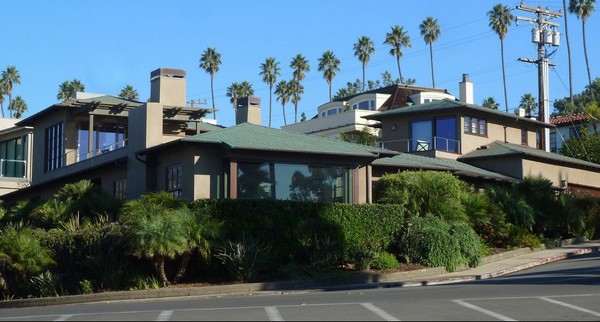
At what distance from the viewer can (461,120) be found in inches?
1864

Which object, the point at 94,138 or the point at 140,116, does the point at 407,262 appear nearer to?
the point at 140,116

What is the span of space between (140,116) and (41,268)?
964 cm

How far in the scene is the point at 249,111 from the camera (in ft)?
129

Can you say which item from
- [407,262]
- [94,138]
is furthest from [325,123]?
[407,262]

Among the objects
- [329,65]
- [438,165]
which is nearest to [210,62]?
[329,65]

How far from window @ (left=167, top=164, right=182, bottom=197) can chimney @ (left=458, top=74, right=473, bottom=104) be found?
2799cm

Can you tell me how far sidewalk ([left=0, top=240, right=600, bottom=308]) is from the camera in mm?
25344

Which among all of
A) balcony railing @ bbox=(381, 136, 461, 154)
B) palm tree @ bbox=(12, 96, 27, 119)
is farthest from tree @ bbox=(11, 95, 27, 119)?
balcony railing @ bbox=(381, 136, 461, 154)

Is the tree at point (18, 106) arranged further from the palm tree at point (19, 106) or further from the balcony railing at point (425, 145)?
the balcony railing at point (425, 145)

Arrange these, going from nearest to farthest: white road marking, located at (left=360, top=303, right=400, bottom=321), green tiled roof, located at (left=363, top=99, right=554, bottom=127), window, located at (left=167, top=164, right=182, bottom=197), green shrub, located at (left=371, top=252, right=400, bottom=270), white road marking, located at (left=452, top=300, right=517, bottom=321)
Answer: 1. white road marking, located at (left=360, top=303, right=400, bottom=321)
2. white road marking, located at (left=452, top=300, right=517, bottom=321)
3. green shrub, located at (left=371, top=252, right=400, bottom=270)
4. window, located at (left=167, top=164, right=182, bottom=197)
5. green tiled roof, located at (left=363, top=99, right=554, bottom=127)

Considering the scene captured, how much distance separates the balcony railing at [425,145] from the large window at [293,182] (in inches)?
548

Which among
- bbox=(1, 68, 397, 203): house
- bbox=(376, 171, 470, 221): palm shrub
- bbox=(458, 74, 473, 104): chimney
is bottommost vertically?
bbox=(376, 171, 470, 221): palm shrub

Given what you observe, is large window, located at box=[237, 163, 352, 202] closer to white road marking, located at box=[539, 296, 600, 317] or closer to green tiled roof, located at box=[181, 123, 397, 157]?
green tiled roof, located at box=[181, 123, 397, 157]

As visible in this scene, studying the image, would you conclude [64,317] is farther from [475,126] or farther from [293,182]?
[475,126]
